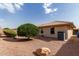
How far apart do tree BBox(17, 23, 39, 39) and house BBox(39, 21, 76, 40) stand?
114 mm

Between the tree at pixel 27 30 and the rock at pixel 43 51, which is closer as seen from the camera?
the rock at pixel 43 51

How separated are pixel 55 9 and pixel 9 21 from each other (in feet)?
2.92

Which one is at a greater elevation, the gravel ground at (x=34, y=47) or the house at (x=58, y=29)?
the house at (x=58, y=29)

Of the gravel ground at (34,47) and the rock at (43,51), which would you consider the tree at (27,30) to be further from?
the rock at (43,51)

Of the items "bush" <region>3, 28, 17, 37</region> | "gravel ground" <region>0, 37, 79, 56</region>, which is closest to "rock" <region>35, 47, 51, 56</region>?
"gravel ground" <region>0, 37, 79, 56</region>

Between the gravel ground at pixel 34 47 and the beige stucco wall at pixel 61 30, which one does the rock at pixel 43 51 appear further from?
the beige stucco wall at pixel 61 30

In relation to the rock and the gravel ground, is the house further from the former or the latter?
the rock

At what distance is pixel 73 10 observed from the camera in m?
4.75

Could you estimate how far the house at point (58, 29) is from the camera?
4.82 metres

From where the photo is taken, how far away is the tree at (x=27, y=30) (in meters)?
4.89

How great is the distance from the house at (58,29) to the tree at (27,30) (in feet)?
0.38

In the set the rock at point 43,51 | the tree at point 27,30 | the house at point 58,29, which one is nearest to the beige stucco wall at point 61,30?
the house at point 58,29

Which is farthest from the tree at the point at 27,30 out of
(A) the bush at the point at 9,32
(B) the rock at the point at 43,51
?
(B) the rock at the point at 43,51

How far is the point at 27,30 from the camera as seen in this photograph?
5.12 metres
